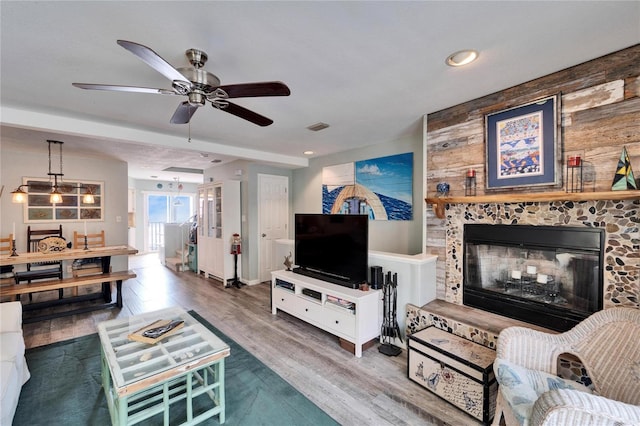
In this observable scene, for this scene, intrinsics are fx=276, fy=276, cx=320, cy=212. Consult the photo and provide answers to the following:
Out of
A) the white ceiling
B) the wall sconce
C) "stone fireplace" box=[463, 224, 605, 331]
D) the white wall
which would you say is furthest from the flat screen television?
the white wall

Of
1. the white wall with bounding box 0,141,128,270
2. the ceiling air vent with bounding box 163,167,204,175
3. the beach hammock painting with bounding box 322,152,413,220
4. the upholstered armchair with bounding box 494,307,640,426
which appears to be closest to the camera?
the upholstered armchair with bounding box 494,307,640,426

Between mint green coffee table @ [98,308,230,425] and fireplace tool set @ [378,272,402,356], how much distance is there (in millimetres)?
1628

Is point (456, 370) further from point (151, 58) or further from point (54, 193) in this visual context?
point (54, 193)

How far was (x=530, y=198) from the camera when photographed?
213cm

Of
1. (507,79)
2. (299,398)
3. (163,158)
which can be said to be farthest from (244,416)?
(163,158)

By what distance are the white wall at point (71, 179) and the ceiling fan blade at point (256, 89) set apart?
432cm

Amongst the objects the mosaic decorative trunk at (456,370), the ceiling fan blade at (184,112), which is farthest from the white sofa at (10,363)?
the mosaic decorative trunk at (456,370)

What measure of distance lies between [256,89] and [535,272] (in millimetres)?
2568

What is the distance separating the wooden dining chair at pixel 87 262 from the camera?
13.8 ft

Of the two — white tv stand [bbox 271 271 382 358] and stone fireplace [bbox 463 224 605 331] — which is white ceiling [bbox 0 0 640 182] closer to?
stone fireplace [bbox 463 224 605 331]

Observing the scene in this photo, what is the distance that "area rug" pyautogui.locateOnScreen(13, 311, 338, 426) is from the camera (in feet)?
6.25

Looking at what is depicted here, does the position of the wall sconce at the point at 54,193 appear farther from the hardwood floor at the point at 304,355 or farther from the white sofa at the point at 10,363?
the white sofa at the point at 10,363

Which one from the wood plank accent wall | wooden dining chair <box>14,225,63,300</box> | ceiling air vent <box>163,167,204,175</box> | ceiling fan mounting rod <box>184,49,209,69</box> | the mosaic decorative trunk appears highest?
ceiling air vent <box>163,167,204,175</box>

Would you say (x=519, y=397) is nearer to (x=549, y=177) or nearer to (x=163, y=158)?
(x=549, y=177)
